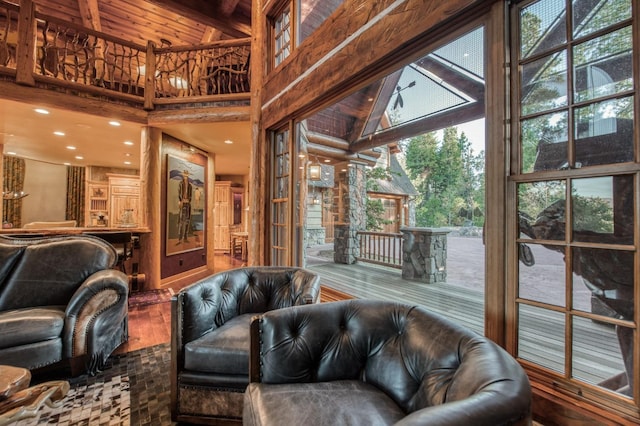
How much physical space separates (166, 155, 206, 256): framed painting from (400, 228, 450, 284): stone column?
4136 millimetres

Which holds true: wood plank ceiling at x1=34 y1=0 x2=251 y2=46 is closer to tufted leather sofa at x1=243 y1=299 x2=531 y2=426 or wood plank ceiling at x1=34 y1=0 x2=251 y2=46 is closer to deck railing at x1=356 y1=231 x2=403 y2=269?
deck railing at x1=356 y1=231 x2=403 y2=269

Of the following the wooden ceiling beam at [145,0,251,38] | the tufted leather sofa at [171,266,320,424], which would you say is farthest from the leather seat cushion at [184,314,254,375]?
the wooden ceiling beam at [145,0,251,38]

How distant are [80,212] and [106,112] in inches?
231

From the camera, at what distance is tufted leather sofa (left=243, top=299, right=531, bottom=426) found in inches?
27.2

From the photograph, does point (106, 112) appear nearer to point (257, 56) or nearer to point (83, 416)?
point (257, 56)

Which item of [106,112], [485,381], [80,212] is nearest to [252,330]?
[485,381]

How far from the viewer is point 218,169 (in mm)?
8305

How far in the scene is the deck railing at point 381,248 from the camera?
→ 4.86m

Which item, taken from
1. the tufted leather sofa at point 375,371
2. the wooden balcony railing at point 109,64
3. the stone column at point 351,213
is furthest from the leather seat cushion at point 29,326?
the stone column at point 351,213

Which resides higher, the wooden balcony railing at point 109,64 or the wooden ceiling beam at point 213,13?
the wooden ceiling beam at point 213,13

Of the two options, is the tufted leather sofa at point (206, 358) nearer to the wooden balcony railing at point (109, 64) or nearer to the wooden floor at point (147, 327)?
the wooden floor at point (147, 327)

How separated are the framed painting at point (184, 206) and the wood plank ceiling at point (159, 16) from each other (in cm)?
237

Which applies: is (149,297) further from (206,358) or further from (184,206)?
(206,358)

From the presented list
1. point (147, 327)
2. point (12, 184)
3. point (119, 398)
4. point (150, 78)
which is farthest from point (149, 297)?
point (12, 184)
